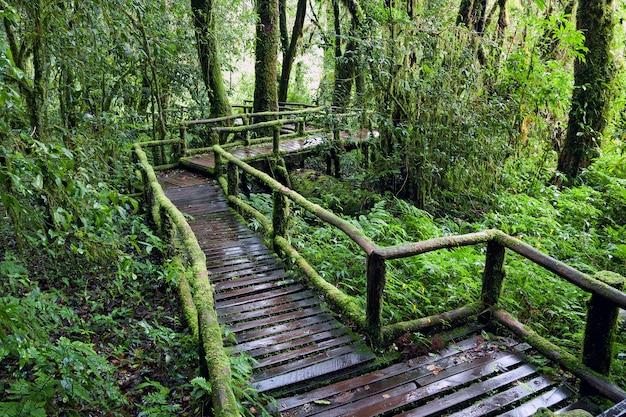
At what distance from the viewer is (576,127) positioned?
392 inches

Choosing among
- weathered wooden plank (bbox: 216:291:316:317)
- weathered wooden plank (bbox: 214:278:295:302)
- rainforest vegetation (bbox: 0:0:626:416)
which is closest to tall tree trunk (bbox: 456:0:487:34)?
rainforest vegetation (bbox: 0:0:626:416)

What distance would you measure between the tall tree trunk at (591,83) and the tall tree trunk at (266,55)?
9303 millimetres

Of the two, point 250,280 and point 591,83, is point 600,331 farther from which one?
point 591,83

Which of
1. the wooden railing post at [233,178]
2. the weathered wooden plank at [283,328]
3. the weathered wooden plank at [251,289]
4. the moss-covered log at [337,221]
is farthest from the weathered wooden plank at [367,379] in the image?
the wooden railing post at [233,178]

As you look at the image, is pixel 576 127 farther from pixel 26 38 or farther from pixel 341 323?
pixel 26 38

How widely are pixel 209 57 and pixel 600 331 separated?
1360 centimetres

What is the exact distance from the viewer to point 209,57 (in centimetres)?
1441

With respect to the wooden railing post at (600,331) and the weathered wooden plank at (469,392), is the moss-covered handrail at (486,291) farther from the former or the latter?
the weathered wooden plank at (469,392)

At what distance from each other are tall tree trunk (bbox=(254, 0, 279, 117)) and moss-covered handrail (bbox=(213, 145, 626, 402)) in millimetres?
11135

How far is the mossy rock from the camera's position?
1002 centimetres

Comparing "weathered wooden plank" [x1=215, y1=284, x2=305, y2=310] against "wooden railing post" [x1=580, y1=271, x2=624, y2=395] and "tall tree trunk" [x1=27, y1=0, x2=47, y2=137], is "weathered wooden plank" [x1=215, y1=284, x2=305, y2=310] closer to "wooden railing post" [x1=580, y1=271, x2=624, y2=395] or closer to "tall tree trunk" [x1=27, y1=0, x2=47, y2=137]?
"tall tree trunk" [x1=27, y1=0, x2=47, y2=137]

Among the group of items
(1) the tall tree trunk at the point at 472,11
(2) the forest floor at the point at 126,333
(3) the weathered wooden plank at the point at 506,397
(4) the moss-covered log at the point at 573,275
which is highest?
(1) the tall tree trunk at the point at 472,11

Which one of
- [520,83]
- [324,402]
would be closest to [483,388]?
[324,402]

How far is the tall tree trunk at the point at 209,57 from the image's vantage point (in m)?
13.7
